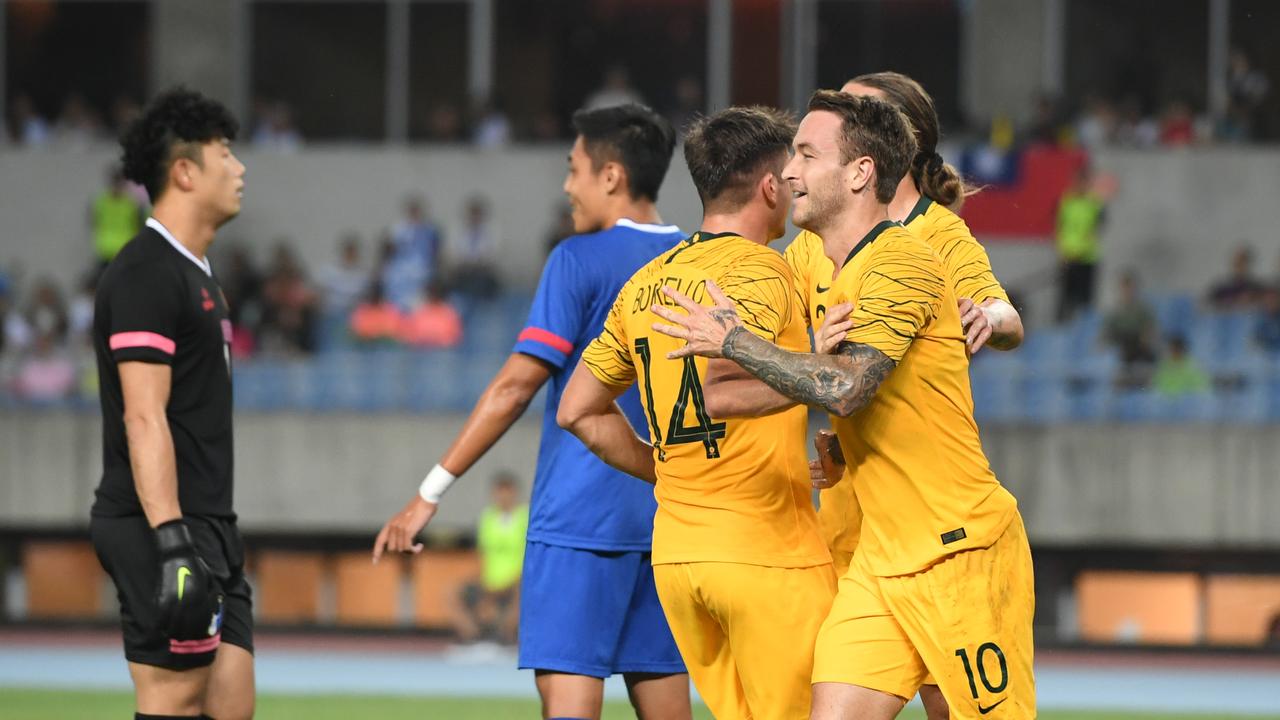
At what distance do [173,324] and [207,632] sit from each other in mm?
936

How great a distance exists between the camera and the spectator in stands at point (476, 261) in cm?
2003

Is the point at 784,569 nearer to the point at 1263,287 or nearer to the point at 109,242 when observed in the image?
the point at 1263,287

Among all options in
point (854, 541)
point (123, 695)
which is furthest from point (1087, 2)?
point (854, 541)

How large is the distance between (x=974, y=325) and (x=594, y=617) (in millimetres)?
1574

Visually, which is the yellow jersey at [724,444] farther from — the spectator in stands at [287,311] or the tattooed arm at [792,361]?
the spectator in stands at [287,311]

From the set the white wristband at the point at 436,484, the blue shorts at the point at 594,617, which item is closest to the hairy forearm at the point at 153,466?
the white wristband at the point at 436,484

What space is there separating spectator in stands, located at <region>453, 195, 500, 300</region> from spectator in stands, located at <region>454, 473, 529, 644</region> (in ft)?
11.6

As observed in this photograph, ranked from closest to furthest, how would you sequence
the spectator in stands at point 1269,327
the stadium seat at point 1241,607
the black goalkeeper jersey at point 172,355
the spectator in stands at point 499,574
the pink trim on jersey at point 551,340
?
the black goalkeeper jersey at point 172,355, the pink trim on jersey at point 551,340, the spectator in stands at point 499,574, the stadium seat at point 1241,607, the spectator in stands at point 1269,327

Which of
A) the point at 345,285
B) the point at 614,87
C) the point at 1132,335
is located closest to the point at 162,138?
the point at 1132,335

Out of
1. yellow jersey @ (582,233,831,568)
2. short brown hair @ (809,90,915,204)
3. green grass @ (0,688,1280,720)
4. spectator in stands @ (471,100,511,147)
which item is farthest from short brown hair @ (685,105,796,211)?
spectator in stands @ (471,100,511,147)

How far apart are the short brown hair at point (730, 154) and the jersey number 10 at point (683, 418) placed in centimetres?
47

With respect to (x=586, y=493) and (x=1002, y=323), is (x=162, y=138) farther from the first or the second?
(x=1002, y=323)

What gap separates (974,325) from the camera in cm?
456

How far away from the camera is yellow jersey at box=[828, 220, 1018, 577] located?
445 cm
